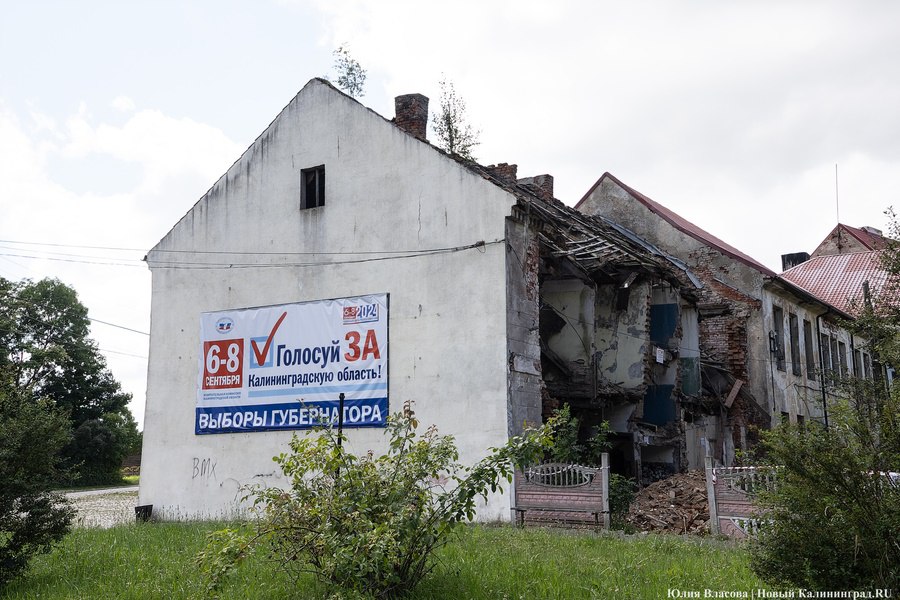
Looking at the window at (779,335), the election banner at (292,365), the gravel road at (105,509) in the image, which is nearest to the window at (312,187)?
the election banner at (292,365)

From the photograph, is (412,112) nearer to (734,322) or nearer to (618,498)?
(618,498)

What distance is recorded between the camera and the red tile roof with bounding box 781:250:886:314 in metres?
36.5

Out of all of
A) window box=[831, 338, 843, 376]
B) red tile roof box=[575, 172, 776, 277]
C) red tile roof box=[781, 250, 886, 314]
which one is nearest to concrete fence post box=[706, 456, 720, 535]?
red tile roof box=[575, 172, 776, 277]

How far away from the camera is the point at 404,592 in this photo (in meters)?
8.12

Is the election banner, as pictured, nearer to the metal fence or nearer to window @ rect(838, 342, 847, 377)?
the metal fence

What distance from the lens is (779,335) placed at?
27703 mm

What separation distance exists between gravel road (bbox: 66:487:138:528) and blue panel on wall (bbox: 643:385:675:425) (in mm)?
12310

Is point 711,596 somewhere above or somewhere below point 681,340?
below

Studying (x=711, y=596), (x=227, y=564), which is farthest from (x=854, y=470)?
(x=227, y=564)

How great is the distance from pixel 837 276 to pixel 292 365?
29637 mm

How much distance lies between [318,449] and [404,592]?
1592 millimetres

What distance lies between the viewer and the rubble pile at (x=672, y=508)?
13930 millimetres

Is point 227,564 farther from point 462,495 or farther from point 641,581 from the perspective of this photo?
point 641,581

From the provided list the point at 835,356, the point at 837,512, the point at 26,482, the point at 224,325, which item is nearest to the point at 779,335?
the point at 835,356
